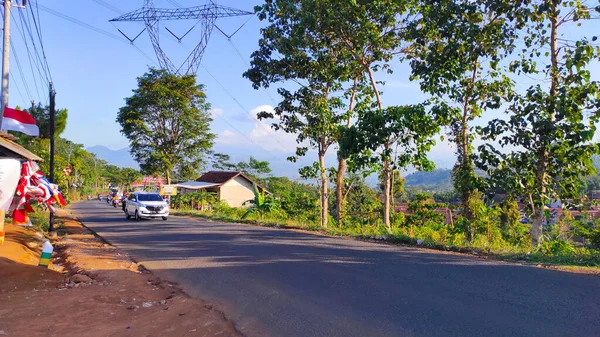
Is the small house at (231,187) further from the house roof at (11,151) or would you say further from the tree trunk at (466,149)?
the house roof at (11,151)

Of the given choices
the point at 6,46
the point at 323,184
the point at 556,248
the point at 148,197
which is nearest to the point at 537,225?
the point at 556,248

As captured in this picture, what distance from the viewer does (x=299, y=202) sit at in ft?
105

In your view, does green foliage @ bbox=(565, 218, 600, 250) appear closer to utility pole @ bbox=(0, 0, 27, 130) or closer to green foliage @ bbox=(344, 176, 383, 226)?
green foliage @ bbox=(344, 176, 383, 226)

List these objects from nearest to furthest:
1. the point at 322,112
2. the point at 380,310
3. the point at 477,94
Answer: the point at 380,310 → the point at 477,94 → the point at 322,112

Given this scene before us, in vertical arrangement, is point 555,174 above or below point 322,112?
below

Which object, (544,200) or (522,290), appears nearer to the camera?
(522,290)

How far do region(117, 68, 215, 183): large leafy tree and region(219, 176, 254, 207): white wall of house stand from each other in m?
8.50

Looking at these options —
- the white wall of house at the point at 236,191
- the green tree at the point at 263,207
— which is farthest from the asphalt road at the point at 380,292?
the white wall of house at the point at 236,191

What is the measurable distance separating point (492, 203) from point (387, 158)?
4.61 m

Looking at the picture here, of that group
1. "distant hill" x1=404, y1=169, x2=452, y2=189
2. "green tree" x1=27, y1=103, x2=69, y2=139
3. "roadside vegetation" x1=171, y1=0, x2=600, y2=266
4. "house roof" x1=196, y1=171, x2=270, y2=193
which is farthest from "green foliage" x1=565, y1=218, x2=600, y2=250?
"house roof" x1=196, y1=171, x2=270, y2=193

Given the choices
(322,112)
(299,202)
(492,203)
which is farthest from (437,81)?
(299,202)

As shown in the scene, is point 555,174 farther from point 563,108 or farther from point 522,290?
point 522,290

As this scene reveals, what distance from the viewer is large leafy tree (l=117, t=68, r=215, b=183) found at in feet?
134

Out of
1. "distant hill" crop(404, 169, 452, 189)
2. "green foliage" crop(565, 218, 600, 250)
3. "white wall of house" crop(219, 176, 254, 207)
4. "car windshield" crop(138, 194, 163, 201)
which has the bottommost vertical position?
"green foliage" crop(565, 218, 600, 250)
